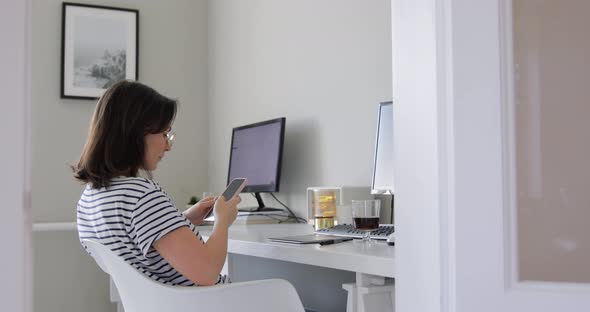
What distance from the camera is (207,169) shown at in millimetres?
4172

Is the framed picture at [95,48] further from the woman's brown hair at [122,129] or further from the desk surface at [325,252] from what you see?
the woman's brown hair at [122,129]

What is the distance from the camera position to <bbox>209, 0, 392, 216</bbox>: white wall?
8.85ft

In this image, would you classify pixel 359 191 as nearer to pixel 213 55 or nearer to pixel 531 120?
pixel 531 120

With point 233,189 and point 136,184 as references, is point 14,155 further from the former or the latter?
point 233,189

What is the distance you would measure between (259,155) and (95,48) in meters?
1.30

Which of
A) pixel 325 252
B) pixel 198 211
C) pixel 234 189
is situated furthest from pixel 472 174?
pixel 198 211

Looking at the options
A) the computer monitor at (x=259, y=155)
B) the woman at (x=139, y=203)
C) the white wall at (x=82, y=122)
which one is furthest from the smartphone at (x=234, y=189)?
the white wall at (x=82, y=122)

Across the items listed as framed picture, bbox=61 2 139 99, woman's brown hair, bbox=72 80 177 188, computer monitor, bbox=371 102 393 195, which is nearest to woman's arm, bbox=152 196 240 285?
woman's brown hair, bbox=72 80 177 188

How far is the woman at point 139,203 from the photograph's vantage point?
170cm

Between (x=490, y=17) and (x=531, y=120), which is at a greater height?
(x=490, y=17)

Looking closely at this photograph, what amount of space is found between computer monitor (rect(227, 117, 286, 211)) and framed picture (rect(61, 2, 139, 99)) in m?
0.89

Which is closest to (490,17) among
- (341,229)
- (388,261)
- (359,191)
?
(388,261)

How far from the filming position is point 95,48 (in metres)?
3.88

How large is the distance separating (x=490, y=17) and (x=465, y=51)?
8cm
